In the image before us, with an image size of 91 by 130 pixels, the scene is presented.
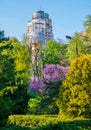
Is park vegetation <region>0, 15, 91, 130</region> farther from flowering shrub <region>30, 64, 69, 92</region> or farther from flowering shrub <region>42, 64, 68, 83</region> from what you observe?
flowering shrub <region>30, 64, 69, 92</region>

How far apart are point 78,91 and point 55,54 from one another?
166 ft

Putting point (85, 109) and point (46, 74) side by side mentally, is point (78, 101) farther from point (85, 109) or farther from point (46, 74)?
point (46, 74)

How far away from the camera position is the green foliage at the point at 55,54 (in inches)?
2778

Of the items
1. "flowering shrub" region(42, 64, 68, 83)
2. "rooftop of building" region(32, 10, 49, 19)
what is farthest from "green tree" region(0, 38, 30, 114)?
"rooftop of building" region(32, 10, 49, 19)

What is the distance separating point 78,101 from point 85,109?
692mm

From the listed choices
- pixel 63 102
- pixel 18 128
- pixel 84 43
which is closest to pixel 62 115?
pixel 63 102

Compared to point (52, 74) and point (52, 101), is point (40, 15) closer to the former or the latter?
point (52, 74)

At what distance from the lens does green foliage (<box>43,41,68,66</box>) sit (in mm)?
70562

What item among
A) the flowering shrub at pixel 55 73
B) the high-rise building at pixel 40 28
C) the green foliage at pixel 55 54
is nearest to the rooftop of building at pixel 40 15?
the high-rise building at pixel 40 28

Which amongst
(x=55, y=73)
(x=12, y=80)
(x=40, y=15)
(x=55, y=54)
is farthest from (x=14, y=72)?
(x=40, y=15)

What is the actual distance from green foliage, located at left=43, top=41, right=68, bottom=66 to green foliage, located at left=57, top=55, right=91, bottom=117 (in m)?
41.5

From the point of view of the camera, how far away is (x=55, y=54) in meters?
75.2

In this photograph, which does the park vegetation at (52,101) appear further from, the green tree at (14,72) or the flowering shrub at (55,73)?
the flowering shrub at (55,73)

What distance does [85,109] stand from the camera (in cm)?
2412
